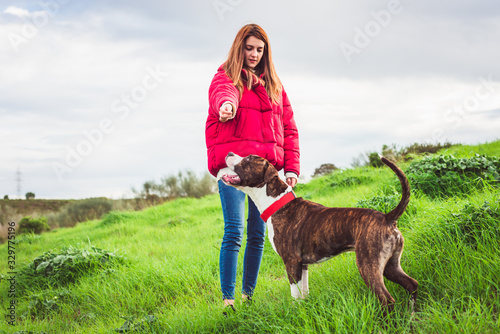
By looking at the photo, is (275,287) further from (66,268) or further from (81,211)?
(81,211)

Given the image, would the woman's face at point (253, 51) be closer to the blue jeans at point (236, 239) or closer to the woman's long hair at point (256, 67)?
the woman's long hair at point (256, 67)

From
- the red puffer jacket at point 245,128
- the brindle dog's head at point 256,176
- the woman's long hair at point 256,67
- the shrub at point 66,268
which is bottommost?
the shrub at point 66,268

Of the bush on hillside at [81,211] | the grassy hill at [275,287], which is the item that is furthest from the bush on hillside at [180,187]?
the grassy hill at [275,287]

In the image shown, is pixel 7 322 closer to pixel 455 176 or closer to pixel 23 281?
pixel 23 281

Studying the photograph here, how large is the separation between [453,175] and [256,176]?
171 inches

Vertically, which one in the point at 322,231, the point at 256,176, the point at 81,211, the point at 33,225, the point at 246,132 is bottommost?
the point at 33,225

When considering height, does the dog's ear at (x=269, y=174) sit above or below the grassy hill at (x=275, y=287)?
above

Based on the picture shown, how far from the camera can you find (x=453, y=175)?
595 cm

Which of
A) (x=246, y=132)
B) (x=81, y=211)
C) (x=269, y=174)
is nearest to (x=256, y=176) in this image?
(x=269, y=174)

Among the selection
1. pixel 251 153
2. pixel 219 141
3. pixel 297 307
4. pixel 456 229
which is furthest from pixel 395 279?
pixel 219 141

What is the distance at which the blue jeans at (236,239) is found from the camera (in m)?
3.38

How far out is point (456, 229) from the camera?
3.40 meters

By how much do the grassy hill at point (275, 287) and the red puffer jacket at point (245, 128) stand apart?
1.27 meters

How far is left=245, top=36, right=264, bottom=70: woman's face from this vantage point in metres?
3.45
